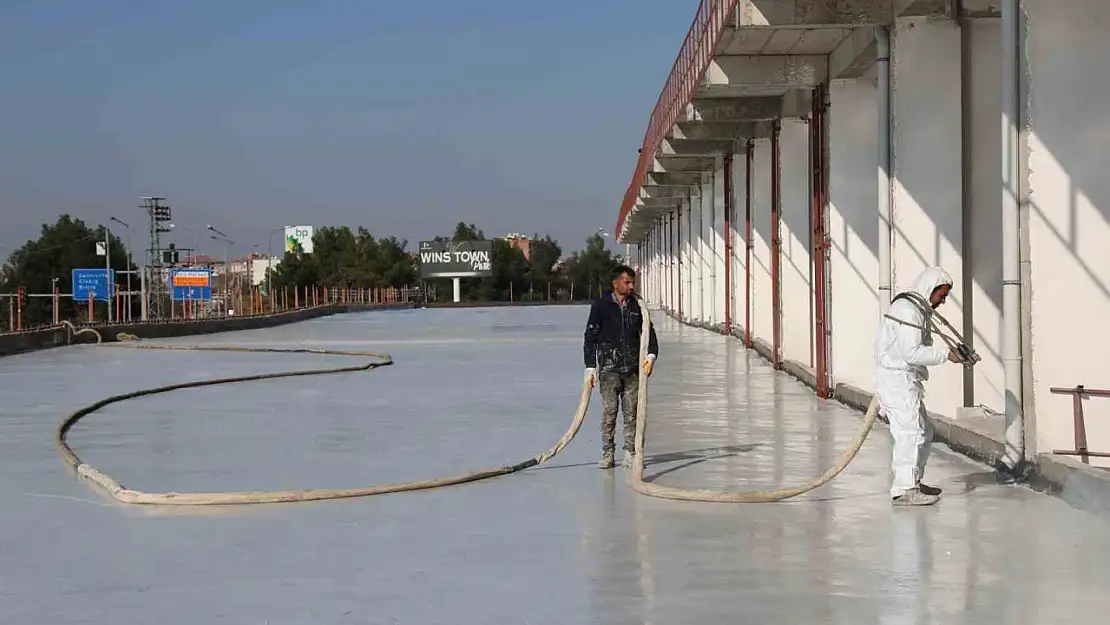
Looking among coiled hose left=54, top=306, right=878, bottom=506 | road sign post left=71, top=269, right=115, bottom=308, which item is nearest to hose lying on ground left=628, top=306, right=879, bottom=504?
coiled hose left=54, top=306, right=878, bottom=506

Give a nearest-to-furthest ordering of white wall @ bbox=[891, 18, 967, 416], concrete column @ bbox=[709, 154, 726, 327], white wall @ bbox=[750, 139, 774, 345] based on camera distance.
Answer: white wall @ bbox=[891, 18, 967, 416] → white wall @ bbox=[750, 139, 774, 345] → concrete column @ bbox=[709, 154, 726, 327]

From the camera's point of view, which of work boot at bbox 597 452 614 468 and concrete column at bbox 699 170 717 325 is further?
concrete column at bbox 699 170 717 325

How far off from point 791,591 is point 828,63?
1507 cm

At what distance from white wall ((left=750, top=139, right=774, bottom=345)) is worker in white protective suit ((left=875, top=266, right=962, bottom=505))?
21.2 metres

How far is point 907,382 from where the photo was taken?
1009 cm

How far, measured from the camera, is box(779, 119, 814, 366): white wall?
85.6ft

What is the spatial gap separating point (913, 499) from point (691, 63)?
51.7 ft

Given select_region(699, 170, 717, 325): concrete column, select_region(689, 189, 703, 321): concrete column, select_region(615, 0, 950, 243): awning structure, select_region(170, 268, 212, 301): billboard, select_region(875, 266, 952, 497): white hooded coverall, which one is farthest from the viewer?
select_region(170, 268, 212, 301): billboard

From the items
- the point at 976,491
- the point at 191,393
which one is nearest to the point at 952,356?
the point at 976,491

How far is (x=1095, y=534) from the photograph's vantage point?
9.02 meters

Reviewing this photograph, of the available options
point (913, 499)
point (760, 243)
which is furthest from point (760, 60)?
point (913, 499)

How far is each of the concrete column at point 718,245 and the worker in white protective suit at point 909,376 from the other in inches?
1209

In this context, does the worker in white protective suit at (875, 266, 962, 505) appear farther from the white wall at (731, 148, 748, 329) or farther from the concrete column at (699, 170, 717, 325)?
the concrete column at (699, 170, 717, 325)

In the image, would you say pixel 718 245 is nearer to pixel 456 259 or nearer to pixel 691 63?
pixel 691 63
